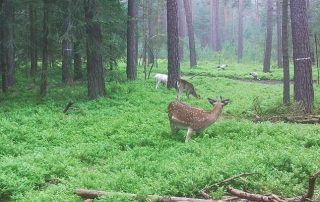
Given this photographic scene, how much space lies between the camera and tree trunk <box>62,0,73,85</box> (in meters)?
16.6

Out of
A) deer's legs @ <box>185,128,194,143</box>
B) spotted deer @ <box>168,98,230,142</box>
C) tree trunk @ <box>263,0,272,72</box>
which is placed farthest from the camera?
tree trunk @ <box>263,0,272,72</box>

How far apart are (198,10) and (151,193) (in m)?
73.8

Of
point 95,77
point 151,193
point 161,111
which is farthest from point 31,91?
point 151,193

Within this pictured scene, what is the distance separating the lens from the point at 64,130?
12625 mm

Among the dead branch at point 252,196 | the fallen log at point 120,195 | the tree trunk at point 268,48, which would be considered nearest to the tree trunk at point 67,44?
the fallen log at point 120,195

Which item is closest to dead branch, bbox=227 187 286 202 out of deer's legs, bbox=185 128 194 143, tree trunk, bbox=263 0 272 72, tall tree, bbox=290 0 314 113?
deer's legs, bbox=185 128 194 143

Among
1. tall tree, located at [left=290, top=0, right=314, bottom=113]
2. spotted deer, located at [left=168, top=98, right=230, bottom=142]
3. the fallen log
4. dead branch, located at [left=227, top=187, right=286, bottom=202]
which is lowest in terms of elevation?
the fallen log

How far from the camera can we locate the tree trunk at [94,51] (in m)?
17.1

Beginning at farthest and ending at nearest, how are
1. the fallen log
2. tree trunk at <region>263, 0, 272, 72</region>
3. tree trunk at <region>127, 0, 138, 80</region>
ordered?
tree trunk at <region>263, 0, 272, 72</region> < tree trunk at <region>127, 0, 138, 80</region> < the fallen log

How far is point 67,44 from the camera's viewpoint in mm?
19625

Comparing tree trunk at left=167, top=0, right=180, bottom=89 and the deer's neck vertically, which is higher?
tree trunk at left=167, top=0, right=180, bottom=89

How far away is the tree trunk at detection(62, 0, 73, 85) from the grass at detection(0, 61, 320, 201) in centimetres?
270

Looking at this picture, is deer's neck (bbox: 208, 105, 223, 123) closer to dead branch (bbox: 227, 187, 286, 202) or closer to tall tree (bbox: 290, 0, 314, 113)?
dead branch (bbox: 227, 187, 286, 202)

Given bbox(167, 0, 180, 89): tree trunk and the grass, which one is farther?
bbox(167, 0, 180, 89): tree trunk
